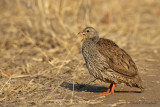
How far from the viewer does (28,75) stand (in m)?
6.64

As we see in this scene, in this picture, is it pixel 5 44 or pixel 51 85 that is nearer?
pixel 51 85

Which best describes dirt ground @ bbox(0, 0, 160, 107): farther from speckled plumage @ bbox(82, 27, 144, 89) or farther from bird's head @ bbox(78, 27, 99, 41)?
bird's head @ bbox(78, 27, 99, 41)

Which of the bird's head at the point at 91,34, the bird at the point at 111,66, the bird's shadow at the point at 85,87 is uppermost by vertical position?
the bird's head at the point at 91,34

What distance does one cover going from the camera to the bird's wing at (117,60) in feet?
17.6

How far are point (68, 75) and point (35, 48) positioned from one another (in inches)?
97.7

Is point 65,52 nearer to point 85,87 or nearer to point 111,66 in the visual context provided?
point 85,87

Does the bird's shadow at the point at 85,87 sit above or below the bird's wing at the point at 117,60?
below

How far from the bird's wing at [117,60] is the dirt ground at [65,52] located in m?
0.40

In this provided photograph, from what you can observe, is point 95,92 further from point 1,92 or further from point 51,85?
point 1,92

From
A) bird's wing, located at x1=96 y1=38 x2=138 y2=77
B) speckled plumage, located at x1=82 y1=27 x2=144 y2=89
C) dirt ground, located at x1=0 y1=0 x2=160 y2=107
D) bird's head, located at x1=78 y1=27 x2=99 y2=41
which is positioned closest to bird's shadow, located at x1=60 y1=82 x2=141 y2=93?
dirt ground, located at x1=0 y1=0 x2=160 y2=107

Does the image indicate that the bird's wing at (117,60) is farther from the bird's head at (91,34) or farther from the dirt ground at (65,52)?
the dirt ground at (65,52)

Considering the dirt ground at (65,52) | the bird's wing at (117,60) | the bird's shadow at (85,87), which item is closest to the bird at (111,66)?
the bird's wing at (117,60)

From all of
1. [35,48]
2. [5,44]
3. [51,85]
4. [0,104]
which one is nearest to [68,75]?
[51,85]

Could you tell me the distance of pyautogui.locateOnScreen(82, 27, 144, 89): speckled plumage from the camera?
5359 millimetres
